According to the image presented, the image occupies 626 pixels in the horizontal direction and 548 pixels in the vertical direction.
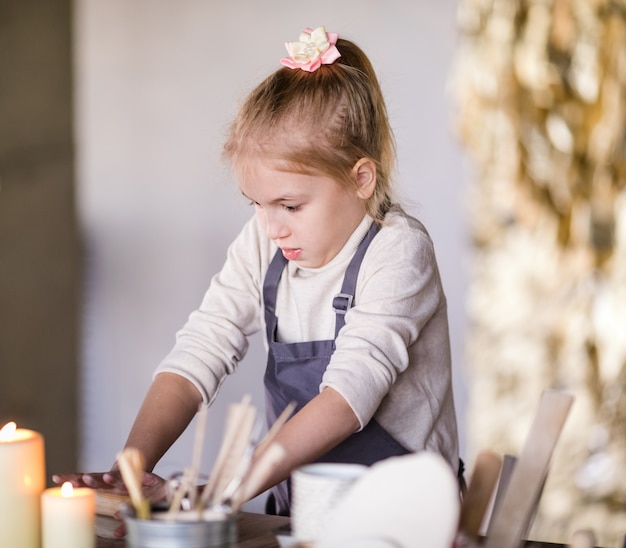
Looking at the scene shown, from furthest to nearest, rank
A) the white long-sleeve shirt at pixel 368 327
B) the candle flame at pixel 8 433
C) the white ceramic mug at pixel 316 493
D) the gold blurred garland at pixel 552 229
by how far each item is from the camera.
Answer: the gold blurred garland at pixel 552 229 → the white long-sleeve shirt at pixel 368 327 → the candle flame at pixel 8 433 → the white ceramic mug at pixel 316 493

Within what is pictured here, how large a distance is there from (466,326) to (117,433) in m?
1.10

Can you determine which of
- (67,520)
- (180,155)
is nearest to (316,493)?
(67,520)

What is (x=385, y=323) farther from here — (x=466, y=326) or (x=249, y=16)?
(x=249, y=16)

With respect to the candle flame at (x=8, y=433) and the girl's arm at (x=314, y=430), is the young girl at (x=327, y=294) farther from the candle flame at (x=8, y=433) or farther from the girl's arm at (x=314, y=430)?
the candle flame at (x=8, y=433)

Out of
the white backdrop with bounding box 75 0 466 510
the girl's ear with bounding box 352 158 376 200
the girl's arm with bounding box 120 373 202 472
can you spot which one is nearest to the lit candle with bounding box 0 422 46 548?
the girl's arm with bounding box 120 373 202 472

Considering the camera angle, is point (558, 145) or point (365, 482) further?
point (558, 145)

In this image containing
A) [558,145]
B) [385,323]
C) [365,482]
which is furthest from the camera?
[558,145]

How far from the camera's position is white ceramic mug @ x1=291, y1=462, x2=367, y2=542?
0.85 meters

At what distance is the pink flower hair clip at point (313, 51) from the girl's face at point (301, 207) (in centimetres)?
18

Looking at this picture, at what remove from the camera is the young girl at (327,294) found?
1275 mm

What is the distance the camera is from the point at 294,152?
132 centimetres

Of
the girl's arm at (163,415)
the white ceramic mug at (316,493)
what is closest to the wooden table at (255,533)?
the white ceramic mug at (316,493)

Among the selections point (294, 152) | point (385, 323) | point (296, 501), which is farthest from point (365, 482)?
point (294, 152)

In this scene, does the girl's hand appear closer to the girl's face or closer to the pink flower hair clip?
the girl's face
